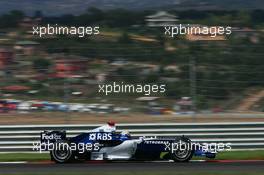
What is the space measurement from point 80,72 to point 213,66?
3.70 metres

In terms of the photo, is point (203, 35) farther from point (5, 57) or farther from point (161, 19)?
point (5, 57)

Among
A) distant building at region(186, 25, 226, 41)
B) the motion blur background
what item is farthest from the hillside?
the motion blur background

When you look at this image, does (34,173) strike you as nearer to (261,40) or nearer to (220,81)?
(220,81)

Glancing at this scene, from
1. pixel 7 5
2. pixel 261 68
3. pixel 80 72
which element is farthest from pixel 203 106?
pixel 7 5

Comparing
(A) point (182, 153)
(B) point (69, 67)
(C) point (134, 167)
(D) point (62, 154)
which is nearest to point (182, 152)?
(A) point (182, 153)

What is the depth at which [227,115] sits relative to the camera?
16.6 metres

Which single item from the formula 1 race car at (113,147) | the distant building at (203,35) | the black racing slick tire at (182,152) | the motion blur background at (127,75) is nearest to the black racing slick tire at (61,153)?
the formula 1 race car at (113,147)

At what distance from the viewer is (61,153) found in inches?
527

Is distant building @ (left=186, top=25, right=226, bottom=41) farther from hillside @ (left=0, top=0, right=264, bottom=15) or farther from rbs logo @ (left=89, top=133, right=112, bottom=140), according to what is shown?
rbs logo @ (left=89, top=133, right=112, bottom=140)

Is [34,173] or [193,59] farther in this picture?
[193,59]

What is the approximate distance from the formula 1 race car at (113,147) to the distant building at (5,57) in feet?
14.2

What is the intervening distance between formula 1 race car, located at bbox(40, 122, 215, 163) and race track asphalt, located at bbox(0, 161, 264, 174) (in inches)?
12.7

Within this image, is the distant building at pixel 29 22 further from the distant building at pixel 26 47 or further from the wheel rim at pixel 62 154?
the wheel rim at pixel 62 154

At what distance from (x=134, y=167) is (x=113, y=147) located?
1.39 metres
